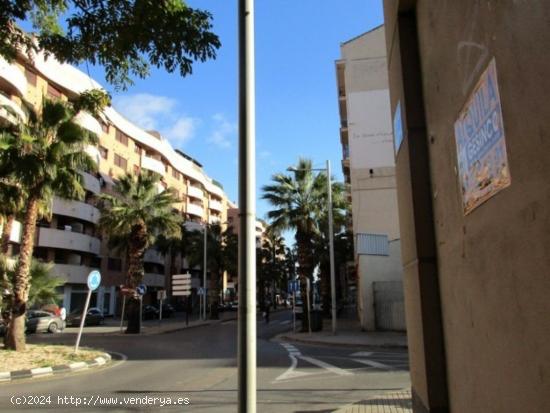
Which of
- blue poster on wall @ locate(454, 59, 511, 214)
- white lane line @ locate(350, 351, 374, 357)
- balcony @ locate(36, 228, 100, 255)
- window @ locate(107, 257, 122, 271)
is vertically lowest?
white lane line @ locate(350, 351, 374, 357)

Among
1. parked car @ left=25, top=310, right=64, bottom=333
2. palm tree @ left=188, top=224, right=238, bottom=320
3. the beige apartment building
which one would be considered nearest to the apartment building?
parked car @ left=25, top=310, right=64, bottom=333

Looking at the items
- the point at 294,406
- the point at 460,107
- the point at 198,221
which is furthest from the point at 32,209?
the point at 198,221

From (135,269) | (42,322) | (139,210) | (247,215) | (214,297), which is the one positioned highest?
(139,210)

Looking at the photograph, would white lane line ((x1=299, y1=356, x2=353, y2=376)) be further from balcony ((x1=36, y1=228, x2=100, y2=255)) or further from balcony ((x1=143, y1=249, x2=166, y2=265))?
balcony ((x1=143, y1=249, x2=166, y2=265))

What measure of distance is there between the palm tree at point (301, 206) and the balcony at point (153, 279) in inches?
1454

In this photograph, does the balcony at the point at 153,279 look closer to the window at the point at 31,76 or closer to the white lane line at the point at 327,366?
the window at the point at 31,76

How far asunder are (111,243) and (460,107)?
37544mm

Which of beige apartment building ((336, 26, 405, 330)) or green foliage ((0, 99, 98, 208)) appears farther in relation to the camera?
beige apartment building ((336, 26, 405, 330))

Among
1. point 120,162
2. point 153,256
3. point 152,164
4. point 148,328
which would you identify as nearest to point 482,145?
Result: point 148,328

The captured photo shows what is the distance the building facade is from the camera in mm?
2275

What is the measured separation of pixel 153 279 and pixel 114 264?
9.29 meters

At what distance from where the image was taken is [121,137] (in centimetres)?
5944

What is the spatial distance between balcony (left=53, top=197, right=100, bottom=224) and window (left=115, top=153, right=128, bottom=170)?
887 cm

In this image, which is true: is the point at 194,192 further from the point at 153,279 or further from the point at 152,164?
the point at 153,279
